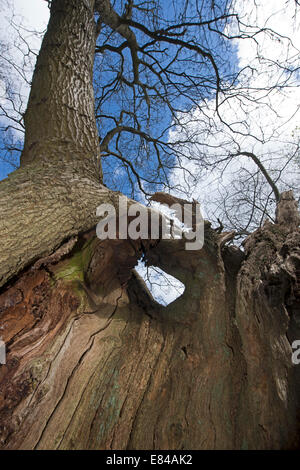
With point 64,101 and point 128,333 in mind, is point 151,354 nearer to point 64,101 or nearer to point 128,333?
point 128,333

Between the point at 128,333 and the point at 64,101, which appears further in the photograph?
the point at 64,101

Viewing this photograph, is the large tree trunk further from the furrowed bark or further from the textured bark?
the furrowed bark

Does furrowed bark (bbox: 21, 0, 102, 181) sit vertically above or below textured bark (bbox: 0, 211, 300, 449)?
above

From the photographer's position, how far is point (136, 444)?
2.45ft

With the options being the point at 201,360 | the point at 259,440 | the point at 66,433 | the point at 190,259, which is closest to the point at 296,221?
the point at 190,259

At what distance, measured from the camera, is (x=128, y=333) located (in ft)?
3.50

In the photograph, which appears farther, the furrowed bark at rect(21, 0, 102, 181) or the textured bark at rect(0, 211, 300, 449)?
the furrowed bark at rect(21, 0, 102, 181)

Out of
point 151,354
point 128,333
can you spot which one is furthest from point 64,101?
point 151,354

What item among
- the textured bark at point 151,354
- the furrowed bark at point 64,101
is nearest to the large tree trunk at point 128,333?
the textured bark at point 151,354

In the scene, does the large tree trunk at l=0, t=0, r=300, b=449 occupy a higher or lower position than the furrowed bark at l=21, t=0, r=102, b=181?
lower

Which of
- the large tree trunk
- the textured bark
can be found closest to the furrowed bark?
the large tree trunk

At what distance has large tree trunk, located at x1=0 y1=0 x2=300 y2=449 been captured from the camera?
759 mm
